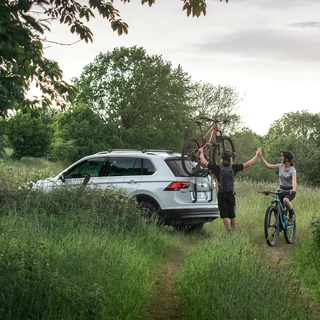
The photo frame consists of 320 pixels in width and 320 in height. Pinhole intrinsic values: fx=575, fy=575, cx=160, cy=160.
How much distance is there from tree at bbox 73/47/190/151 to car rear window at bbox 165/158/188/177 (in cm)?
3671

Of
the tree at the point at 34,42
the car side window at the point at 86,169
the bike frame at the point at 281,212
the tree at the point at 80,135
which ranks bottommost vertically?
the bike frame at the point at 281,212

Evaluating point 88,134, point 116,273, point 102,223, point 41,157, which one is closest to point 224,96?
point 88,134

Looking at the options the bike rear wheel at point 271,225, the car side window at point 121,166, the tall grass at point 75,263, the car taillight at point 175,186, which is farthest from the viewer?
the car side window at point 121,166

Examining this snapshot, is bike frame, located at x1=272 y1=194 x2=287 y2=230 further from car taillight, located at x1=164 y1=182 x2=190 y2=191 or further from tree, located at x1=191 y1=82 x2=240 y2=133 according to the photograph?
tree, located at x1=191 y1=82 x2=240 y2=133

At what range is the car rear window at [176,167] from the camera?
12.0 metres

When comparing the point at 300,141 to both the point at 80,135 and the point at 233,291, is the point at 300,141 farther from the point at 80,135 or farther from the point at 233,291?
the point at 233,291

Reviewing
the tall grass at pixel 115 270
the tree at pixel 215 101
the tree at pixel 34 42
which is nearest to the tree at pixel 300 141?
the tree at pixel 215 101

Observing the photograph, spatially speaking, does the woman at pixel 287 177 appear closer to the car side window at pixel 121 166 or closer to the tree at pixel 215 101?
the car side window at pixel 121 166

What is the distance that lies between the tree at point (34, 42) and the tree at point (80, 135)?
131 feet

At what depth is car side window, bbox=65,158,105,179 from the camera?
42.1 feet

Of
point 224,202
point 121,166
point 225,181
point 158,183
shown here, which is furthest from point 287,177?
point 121,166

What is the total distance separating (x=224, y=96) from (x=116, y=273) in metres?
50.6

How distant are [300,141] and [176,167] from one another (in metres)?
55.7

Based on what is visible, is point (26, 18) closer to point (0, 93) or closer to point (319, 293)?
point (0, 93)
